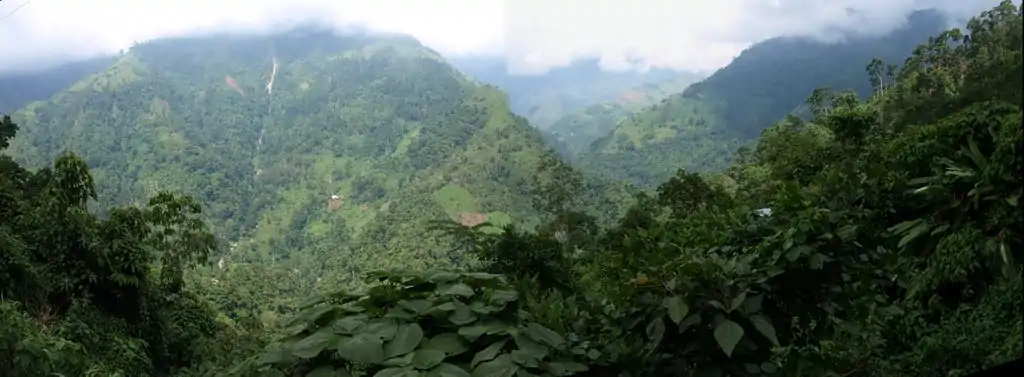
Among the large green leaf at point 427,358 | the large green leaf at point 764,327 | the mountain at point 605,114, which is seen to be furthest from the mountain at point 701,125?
the large green leaf at point 427,358

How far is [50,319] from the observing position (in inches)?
229

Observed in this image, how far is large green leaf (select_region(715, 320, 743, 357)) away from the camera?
910 millimetres

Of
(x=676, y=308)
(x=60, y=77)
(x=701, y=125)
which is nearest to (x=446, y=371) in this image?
(x=676, y=308)

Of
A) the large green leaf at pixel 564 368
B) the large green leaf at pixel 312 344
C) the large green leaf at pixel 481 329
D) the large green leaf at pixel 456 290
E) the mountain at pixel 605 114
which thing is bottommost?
the mountain at pixel 605 114

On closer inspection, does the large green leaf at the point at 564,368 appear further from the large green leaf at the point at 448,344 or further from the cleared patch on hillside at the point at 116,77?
the cleared patch on hillside at the point at 116,77

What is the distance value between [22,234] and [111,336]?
149 centimetres

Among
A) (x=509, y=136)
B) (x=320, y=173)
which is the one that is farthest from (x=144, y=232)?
(x=320, y=173)

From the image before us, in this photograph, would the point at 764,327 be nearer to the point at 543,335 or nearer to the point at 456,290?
the point at 543,335

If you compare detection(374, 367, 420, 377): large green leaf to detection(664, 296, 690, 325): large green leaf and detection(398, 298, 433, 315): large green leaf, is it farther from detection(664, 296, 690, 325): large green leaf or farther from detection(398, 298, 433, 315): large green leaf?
detection(664, 296, 690, 325): large green leaf

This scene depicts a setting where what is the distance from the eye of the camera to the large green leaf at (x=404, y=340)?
3.11 ft

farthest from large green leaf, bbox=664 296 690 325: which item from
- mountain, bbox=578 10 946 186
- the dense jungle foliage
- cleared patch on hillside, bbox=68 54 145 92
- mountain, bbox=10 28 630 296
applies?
cleared patch on hillside, bbox=68 54 145 92

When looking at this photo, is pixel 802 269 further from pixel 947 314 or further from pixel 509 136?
pixel 509 136

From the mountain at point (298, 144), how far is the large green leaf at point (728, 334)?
103 ft

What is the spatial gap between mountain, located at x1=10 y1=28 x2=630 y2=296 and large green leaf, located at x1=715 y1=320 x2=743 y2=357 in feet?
103
